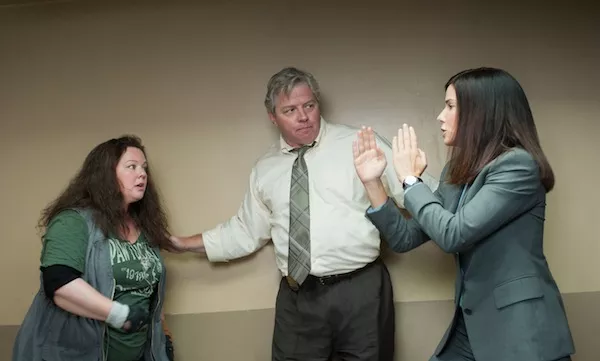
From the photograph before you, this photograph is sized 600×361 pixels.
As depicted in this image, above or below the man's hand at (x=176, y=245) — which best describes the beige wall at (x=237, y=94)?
above

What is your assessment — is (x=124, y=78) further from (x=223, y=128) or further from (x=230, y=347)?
(x=230, y=347)

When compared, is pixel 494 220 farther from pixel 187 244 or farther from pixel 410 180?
pixel 187 244

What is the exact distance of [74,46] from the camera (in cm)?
245

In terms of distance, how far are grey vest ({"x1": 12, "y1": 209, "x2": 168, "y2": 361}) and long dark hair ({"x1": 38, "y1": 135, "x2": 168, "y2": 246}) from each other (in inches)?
3.0

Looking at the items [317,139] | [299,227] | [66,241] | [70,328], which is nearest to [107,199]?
[66,241]

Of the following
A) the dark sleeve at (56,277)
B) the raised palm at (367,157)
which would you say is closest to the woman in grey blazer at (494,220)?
the raised palm at (367,157)

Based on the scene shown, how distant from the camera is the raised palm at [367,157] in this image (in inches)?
67.9

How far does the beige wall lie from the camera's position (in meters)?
2.31

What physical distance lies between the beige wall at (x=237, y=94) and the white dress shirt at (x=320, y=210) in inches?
5.8

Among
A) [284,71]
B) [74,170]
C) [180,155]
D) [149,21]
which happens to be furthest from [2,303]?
[284,71]

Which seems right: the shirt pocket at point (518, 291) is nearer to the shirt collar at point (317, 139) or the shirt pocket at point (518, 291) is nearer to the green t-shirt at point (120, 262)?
the shirt collar at point (317, 139)

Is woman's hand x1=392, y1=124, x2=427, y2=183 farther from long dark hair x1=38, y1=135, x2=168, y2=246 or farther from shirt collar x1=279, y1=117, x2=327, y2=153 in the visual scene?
long dark hair x1=38, y1=135, x2=168, y2=246

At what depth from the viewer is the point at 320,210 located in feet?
6.69

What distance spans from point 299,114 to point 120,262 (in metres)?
0.78
